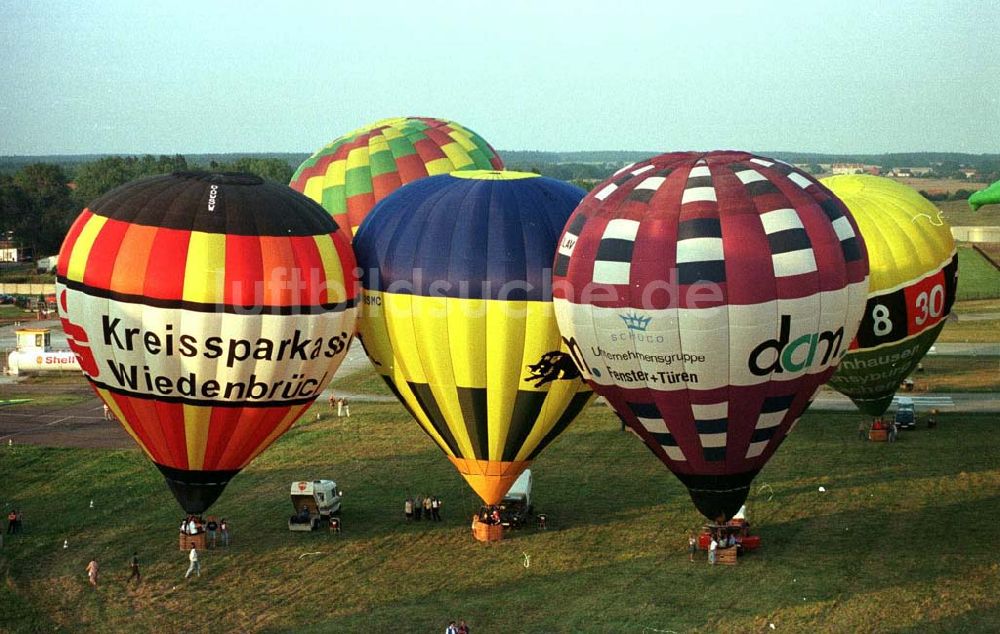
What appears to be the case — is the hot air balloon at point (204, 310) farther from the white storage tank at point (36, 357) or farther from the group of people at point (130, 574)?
the white storage tank at point (36, 357)

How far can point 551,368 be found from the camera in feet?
76.4

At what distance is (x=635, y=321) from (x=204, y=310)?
7256mm

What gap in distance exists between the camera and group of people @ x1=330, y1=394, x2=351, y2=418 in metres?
36.9

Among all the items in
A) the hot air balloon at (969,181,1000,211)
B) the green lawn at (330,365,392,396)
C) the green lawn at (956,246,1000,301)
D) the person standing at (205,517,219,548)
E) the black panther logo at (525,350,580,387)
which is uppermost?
the hot air balloon at (969,181,1000,211)

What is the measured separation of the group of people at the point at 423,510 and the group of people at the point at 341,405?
10.4 metres

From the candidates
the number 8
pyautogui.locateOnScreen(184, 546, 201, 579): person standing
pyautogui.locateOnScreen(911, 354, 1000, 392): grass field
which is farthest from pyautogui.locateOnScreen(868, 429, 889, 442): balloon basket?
pyautogui.locateOnScreen(184, 546, 201, 579): person standing

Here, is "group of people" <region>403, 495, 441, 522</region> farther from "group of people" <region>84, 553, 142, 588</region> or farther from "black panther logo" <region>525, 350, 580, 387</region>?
"group of people" <region>84, 553, 142, 588</region>

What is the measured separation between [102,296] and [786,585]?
12.7m

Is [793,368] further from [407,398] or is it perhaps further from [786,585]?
[407,398]

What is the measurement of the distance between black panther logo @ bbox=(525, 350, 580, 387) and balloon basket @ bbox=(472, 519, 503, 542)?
3381 millimetres

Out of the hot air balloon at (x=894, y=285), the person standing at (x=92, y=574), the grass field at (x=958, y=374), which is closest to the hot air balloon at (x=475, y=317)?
the person standing at (x=92, y=574)

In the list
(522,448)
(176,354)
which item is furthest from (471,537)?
(176,354)

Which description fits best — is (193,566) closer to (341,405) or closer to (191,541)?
(191,541)

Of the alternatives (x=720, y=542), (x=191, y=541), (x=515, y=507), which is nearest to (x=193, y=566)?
(x=191, y=541)
